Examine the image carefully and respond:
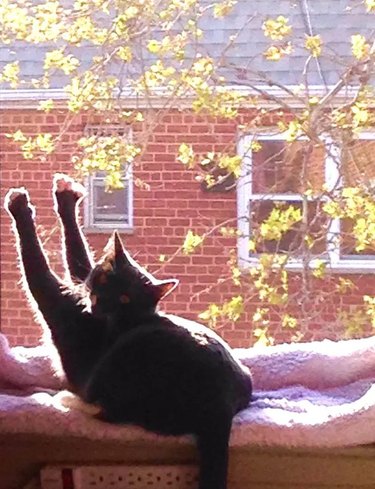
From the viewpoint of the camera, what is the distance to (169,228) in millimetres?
1447

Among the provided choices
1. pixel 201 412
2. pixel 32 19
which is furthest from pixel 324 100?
pixel 201 412

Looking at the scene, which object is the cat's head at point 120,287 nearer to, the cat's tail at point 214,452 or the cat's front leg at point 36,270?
the cat's front leg at point 36,270

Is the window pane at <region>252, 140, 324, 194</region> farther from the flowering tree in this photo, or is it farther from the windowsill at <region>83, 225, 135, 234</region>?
the windowsill at <region>83, 225, 135, 234</region>

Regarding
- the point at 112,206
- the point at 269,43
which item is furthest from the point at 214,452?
the point at 269,43

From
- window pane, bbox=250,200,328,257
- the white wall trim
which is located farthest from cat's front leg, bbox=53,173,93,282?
window pane, bbox=250,200,328,257

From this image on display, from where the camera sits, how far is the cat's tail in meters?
1.07

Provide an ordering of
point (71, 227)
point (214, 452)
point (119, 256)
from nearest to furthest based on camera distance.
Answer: point (214, 452)
point (119, 256)
point (71, 227)

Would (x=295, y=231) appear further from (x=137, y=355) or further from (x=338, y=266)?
(x=137, y=355)

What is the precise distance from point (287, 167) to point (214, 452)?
1.74 ft

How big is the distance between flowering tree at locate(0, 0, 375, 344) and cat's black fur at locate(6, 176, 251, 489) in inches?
9.7

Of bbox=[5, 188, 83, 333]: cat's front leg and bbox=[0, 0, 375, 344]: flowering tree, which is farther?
bbox=[0, 0, 375, 344]: flowering tree

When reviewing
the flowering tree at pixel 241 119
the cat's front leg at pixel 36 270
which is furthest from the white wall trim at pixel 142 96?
the cat's front leg at pixel 36 270

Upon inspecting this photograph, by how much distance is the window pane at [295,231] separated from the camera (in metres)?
1.45

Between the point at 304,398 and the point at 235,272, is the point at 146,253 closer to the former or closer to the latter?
the point at 235,272
